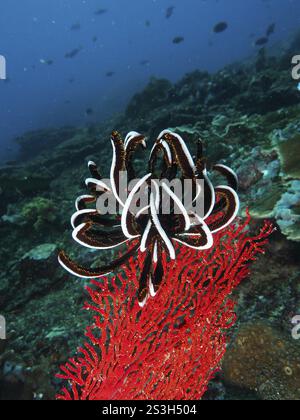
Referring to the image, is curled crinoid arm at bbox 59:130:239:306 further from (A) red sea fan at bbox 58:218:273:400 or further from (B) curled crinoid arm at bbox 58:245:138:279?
(A) red sea fan at bbox 58:218:273:400

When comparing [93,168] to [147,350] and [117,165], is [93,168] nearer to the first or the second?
[117,165]

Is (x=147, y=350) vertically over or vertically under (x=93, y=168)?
under

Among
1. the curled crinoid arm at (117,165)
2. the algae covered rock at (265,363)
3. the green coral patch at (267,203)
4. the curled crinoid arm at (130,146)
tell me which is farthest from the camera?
the green coral patch at (267,203)

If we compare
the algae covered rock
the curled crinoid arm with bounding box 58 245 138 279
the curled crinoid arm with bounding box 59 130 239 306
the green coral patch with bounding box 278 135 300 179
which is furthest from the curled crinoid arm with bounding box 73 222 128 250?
the green coral patch with bounding box 278 135 300 179

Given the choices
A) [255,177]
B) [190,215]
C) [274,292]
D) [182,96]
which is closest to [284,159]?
[255,177]

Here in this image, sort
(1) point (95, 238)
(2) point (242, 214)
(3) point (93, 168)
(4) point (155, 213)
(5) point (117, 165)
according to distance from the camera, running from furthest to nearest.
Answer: (2) point (242, 214)
(3) point (93, 168)
(1) point (95, 238)
(5) point (117, 165)
(4) point (155, 213)

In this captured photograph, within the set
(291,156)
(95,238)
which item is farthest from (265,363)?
(291,156)

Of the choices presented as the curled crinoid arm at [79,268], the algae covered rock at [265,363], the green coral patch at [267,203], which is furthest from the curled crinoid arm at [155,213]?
the algae covered rock at [265,363]

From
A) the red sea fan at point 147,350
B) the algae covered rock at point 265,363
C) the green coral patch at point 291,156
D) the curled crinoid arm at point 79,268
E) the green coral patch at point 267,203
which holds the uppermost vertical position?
the green coral patch at point 291,156

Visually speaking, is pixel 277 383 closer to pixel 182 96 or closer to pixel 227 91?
pixel 227 91

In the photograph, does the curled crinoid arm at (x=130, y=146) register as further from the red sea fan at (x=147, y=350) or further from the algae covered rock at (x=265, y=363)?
the algae covered rock at (x=265, y=363)

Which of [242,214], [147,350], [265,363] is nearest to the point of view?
[147,350]

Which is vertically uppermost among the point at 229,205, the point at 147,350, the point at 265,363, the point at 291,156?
the point at 291,156
